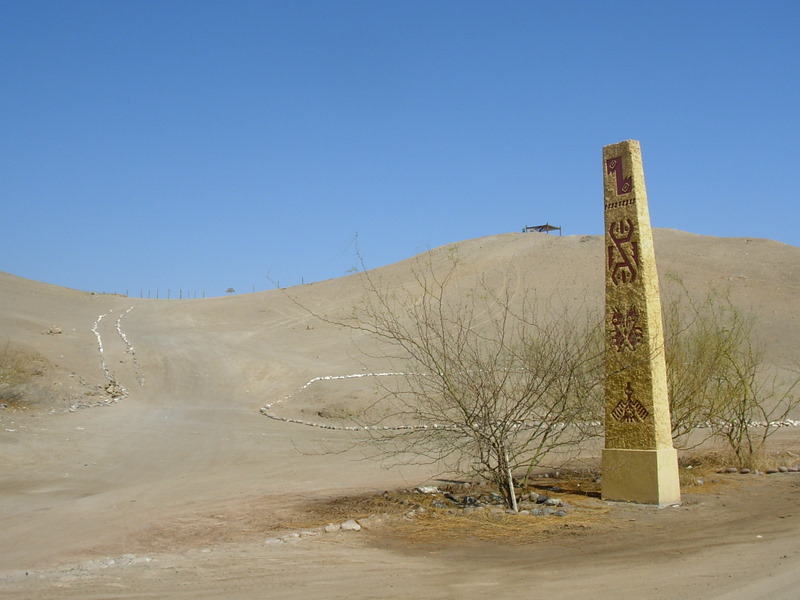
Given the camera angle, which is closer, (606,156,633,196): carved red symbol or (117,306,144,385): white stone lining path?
(606,156,633,196): carved red symbol

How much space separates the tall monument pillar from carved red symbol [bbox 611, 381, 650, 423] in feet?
0.05

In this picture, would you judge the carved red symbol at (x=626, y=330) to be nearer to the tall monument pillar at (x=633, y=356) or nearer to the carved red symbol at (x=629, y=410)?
the tall monument pillar at (x=633, y=356)

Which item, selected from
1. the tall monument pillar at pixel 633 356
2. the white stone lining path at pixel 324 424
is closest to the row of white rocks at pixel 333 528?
the tall monument pillar at pixel 633 356

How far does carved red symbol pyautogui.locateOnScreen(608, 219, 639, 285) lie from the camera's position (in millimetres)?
11688

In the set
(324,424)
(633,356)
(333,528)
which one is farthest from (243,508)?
(324,424)

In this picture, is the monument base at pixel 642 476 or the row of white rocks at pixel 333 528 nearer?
the row of white rocks at pixel 333 528

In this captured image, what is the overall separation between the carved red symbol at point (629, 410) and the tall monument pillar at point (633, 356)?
0.01 m

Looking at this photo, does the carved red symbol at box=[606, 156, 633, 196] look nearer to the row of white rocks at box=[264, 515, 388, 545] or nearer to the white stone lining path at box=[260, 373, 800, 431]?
the row of white rocks at box=[264, 515, 388, 545]

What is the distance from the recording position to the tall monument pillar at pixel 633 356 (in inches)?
442

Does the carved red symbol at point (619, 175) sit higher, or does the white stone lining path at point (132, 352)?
the carved red symbol at point (619, 175)

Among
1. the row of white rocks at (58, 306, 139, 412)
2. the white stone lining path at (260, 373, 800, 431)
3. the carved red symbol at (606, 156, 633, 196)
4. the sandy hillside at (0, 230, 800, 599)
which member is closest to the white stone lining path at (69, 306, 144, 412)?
the row of white rocks at (58, 306, 139, 412)

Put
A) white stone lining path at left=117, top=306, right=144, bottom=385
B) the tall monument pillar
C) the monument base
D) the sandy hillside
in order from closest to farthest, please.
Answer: the sandy hillside < the monument base < the tall monument pillar < white stone lining path at left=117, top=306, right=144, bottom=385

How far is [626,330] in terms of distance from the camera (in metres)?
11.7

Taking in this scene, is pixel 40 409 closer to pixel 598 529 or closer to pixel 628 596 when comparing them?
pixel 598 529
